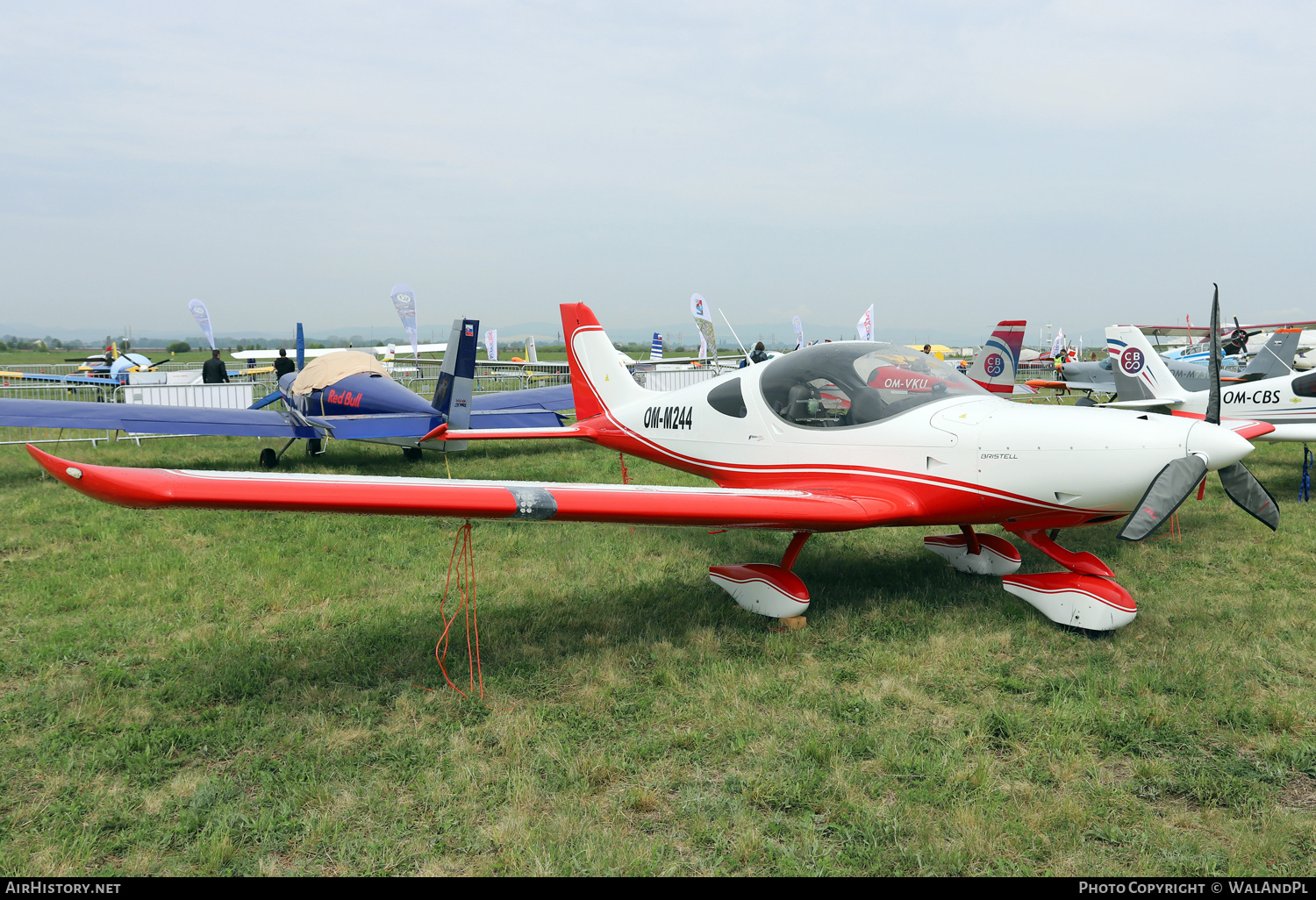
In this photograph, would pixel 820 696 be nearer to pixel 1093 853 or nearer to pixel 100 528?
pixel 1093 853

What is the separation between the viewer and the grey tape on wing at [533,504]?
3.97 m

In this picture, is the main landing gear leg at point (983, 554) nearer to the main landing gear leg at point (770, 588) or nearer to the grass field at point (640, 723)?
the grass field at point (640, 723)

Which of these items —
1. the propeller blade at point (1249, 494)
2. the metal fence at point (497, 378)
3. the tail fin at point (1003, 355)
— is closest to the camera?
the propeller blade at point (1249, 494)

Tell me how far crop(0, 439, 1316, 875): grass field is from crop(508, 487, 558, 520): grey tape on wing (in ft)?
3.50

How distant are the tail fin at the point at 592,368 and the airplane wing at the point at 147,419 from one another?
5.42 metres

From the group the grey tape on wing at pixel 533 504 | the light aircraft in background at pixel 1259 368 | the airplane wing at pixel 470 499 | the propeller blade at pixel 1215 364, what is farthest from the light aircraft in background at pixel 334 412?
the light aircraft in background at pixel 1259 368

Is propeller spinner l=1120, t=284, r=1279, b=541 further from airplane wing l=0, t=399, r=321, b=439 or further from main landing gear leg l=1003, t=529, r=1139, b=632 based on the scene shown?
airplane wing l=0, t=399, r=321, b=439

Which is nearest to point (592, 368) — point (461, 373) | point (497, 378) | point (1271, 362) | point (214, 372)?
point (461, 373)

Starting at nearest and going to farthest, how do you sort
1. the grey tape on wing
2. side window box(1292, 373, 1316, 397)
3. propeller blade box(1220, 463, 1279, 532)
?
the grey tape on wing, propeller blade box(1220, 463, 1279, 532), side window box(1292, 373, 1316, 397)

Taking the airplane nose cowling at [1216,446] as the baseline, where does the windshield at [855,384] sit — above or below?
above

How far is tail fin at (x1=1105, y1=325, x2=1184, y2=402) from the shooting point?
41.9 feet

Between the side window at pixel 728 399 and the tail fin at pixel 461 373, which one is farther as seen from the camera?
the tail fin at pixel 461 373

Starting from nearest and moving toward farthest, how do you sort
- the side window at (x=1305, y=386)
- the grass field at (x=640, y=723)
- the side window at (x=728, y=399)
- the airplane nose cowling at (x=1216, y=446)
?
the grass field at (x=640, y=723) < the airplane nose cowling at (x=1216, y=446) < the side window at (x=728, y=399) < the side window at (x=1305, y=386)

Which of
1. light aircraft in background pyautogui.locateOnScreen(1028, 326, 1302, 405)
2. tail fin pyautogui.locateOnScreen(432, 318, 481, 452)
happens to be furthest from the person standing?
light aircraft in background pyautogui.locateOnScreen(1028, 326, 1302, 405)
